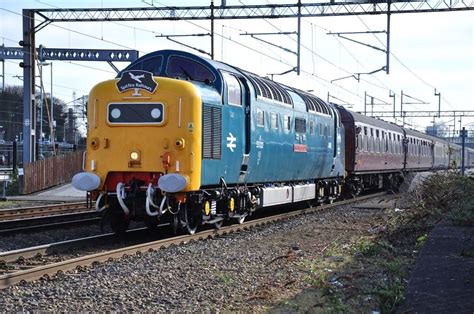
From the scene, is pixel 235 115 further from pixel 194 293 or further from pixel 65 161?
pixel 65 161

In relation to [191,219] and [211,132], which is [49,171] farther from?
[211,132]

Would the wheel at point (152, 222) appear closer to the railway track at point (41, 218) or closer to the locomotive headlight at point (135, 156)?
the locomotive headlight at point (135, 156)

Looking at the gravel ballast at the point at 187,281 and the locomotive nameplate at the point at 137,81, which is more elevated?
the locomotive nameplate at the point at 137,81

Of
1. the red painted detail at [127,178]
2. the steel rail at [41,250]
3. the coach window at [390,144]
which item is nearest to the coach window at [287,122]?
the red painted detail at [127,178]

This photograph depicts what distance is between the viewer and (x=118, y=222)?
42.8ft

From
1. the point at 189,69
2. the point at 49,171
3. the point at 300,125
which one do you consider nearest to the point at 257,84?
the point at 189,69

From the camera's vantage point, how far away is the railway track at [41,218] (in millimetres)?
14238

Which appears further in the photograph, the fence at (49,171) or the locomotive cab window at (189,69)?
the fence at (49,171)

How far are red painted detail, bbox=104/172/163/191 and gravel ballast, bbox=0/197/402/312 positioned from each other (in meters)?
1.52

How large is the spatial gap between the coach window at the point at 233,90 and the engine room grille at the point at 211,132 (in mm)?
728

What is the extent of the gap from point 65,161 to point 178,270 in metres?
25.0

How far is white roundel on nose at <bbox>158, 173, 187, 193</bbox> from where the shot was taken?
11391mm

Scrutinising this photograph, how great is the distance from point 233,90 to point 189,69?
117cm

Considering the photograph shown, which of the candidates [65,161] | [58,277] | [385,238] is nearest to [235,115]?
[385,238]
